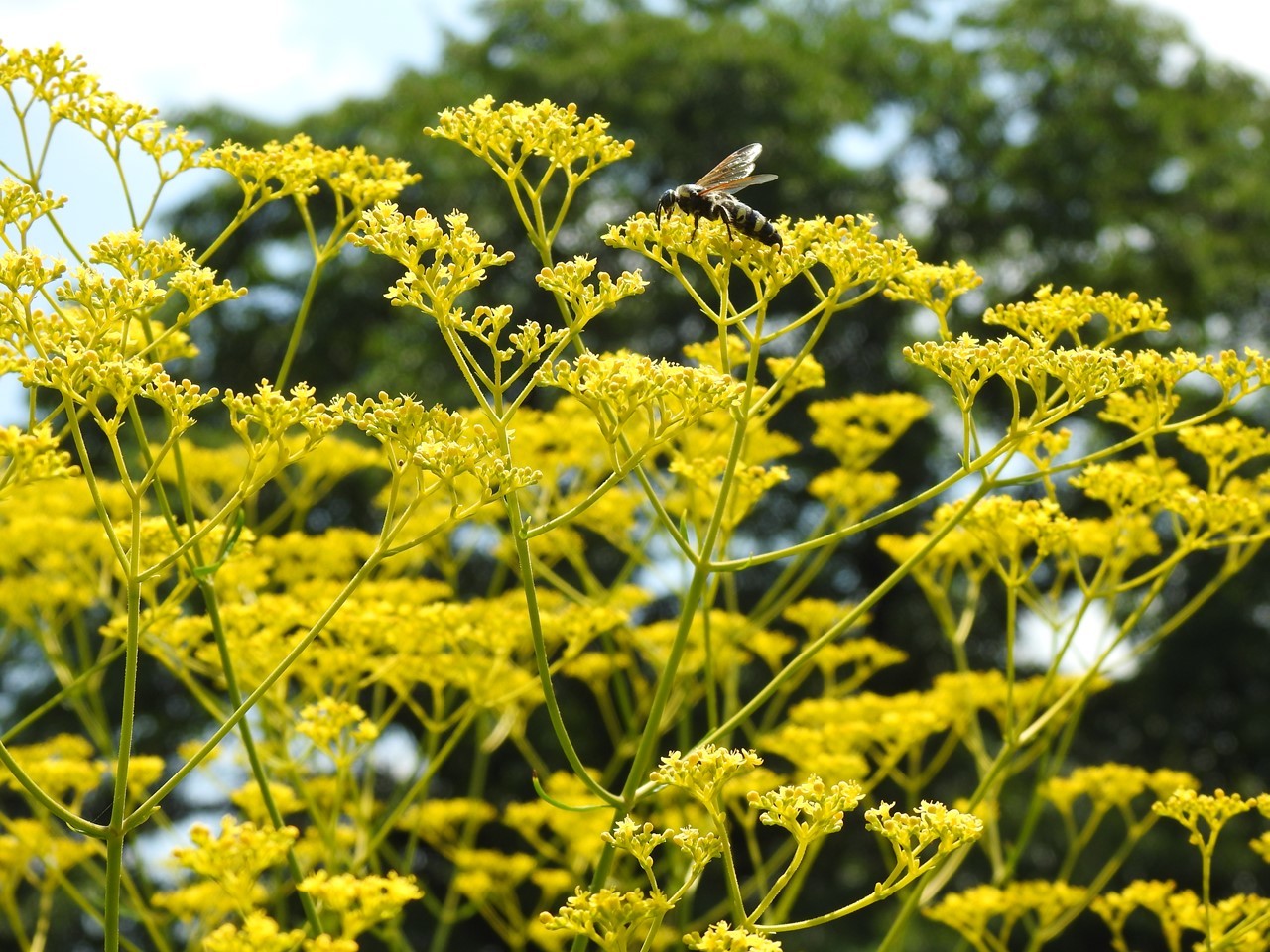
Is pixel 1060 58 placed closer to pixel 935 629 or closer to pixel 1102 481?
pixel 935 629

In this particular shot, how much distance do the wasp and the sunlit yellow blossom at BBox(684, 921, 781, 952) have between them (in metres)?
1.46

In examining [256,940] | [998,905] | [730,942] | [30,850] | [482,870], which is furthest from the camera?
[482,870]

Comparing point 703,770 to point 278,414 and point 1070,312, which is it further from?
point 1070,312

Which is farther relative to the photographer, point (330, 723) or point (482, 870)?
point (482, 870)

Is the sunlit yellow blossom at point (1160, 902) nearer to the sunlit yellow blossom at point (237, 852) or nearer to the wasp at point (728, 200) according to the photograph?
the wasp at point (728, 200)

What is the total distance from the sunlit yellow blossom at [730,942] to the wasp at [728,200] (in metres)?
1.46

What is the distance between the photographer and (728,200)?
11.2 ft

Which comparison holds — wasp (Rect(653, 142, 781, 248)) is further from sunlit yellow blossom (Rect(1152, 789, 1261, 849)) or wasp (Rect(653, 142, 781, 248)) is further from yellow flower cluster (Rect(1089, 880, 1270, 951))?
yellow flower cluster (Rect(1089, 880, 1270, 951))

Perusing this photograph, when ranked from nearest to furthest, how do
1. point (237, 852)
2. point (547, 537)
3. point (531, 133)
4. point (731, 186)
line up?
point (237, 852) → point (531, 133) → point (731, 186) → point (547, 537)

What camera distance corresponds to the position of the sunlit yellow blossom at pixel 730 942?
2.28 metres

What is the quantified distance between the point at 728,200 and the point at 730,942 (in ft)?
5.73

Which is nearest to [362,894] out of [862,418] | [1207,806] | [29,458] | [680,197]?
[29,458]

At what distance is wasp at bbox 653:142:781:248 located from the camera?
3.23 m

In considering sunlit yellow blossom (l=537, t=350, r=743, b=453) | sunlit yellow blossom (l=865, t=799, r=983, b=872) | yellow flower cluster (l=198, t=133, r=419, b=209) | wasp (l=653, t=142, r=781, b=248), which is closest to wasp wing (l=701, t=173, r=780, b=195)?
wasp (l=653, t=142, r=781, b=248)
